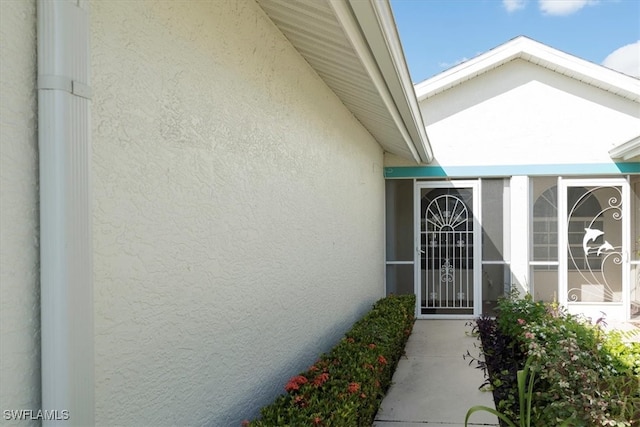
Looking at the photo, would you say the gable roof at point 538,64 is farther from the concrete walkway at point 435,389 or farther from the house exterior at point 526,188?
the concrete walkway at point 435,389

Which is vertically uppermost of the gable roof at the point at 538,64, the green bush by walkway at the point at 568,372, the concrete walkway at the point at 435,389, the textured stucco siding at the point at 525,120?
the gable roof at the point at 538,64

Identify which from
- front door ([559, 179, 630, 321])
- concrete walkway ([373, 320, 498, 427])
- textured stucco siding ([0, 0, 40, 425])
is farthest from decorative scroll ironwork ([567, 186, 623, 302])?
textured stucco siding ([0, 0, 40, 425])

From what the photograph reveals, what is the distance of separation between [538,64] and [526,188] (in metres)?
2.51

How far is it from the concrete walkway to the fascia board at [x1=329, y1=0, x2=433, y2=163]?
3.19 meters

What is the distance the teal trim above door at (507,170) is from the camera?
873 cm

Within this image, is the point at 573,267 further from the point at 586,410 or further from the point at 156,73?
the point at 156,73

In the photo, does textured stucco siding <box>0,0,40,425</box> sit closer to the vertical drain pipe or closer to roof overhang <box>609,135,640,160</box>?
the vertical drain pipe

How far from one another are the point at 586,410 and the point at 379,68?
10.4 ft

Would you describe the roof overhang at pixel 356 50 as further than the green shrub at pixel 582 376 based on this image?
No

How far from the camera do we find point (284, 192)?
358cm

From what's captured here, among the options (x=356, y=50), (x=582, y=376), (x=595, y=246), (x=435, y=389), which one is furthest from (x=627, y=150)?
(x=356, y=50)

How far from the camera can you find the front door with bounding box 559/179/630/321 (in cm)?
A: 881

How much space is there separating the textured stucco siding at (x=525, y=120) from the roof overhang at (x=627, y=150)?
0.82 ft

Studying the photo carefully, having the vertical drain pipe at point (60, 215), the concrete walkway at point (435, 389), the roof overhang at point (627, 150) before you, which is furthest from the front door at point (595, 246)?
the vertical drain pipe at point (60, 215)
